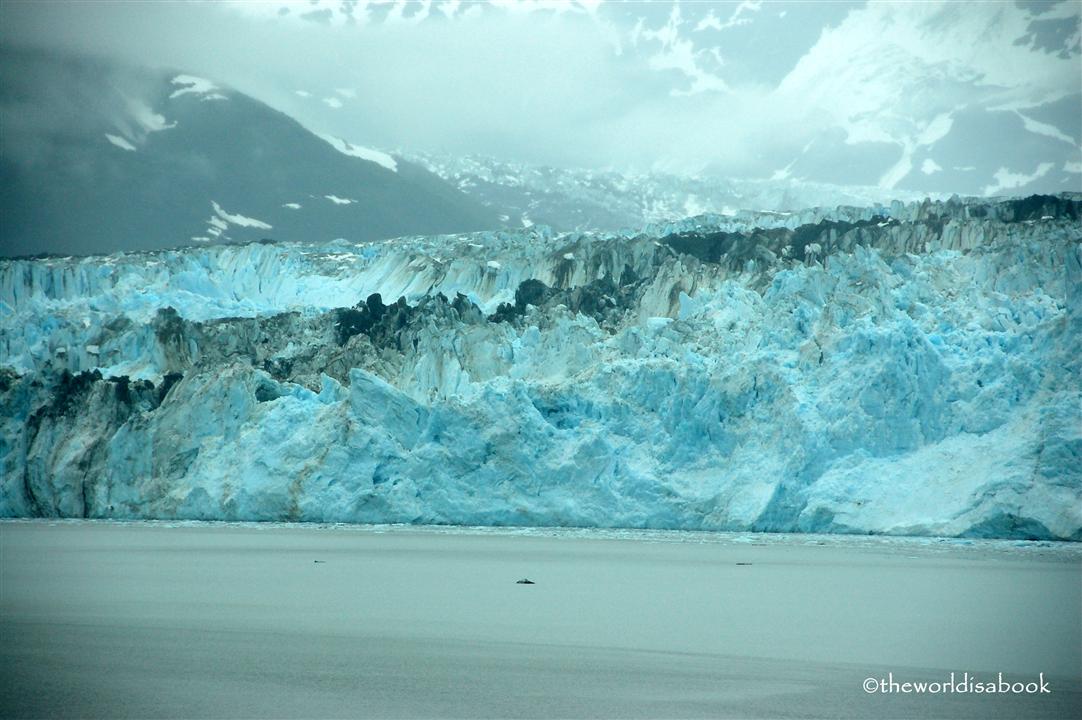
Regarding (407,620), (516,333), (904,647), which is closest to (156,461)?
(516,333)

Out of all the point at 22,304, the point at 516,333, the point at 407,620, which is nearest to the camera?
the point at 407,620

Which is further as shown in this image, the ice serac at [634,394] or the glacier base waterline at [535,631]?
the ice serac at [634,394]

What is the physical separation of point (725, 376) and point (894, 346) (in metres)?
2.97

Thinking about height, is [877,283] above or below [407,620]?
above

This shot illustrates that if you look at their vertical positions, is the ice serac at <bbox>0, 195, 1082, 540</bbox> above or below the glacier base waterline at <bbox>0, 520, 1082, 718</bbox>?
above

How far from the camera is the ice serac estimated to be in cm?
1823

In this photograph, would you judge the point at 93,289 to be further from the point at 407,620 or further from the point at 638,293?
the point at 407,620

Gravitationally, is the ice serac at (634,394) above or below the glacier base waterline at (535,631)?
above

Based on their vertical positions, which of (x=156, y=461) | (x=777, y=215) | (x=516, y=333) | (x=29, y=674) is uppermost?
(x=777, y=215)

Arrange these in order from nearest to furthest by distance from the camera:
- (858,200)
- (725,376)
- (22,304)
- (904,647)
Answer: (904,647)
(725,376)
(22,304)
(858,200)

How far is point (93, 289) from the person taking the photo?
28.6 metres

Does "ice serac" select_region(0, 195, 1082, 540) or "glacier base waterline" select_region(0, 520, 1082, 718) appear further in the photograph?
"ice serac" select_region(0, 195, 1082, 540)

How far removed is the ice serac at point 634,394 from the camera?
18.2 metres

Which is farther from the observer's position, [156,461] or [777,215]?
[777,215]
